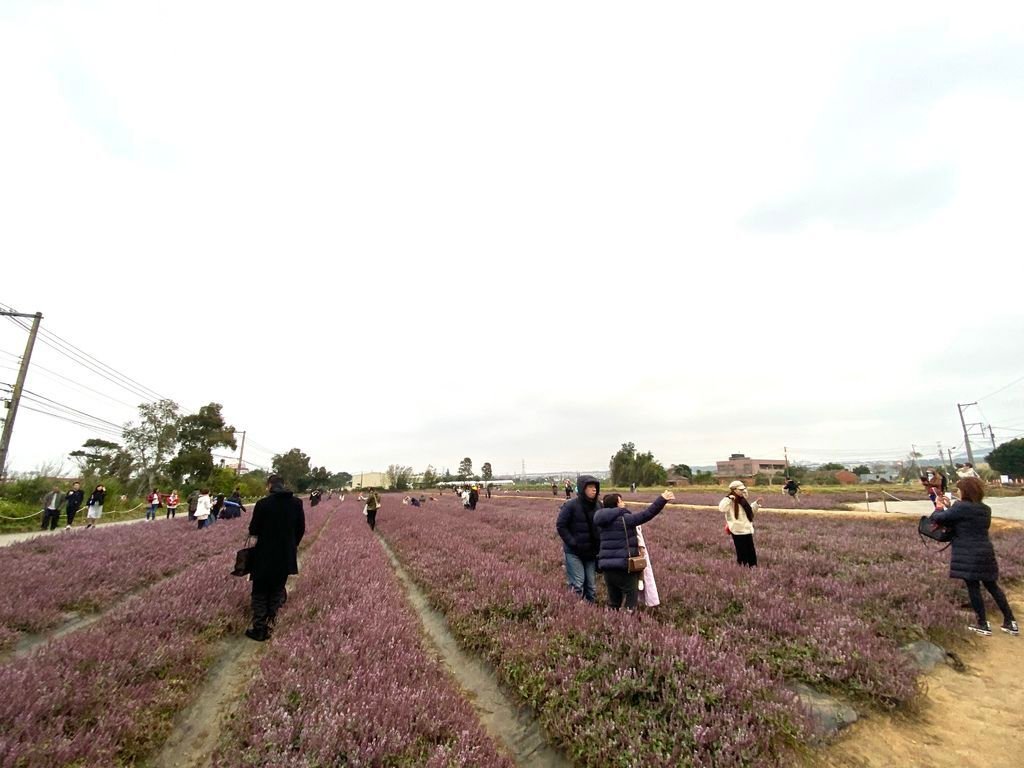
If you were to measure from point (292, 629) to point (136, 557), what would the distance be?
8.39 meters

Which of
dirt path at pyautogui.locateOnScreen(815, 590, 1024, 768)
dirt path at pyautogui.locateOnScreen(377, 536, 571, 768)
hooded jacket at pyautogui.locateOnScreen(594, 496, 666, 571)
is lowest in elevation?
dirt path at pyautogui.locateOnScreen(377, 536, 571, 768)

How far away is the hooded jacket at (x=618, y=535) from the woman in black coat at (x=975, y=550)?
417 centimetres

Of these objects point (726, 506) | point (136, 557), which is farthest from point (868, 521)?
point (136, 557)

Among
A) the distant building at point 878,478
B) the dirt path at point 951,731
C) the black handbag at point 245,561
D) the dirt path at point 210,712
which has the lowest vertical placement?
the dirt path at point 210,712

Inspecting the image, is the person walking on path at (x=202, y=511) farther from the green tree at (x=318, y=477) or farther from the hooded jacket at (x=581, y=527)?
the green tree at (x=318, y=477)

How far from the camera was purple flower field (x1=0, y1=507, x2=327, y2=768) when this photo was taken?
125 inches

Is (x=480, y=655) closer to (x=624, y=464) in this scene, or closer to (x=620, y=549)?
(x=620, y=549)

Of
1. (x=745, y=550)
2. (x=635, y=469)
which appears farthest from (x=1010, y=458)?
(x=745, y=550)

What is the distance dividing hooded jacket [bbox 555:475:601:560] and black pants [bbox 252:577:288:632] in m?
4.30

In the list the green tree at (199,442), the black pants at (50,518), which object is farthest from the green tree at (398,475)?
the black pants at (50,518)

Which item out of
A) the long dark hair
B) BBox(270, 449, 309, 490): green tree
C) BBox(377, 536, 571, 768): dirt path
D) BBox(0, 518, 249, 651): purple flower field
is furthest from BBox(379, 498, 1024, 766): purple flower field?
BBox(270, 449, 309, 490): green tree

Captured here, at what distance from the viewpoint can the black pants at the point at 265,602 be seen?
21.0 ft

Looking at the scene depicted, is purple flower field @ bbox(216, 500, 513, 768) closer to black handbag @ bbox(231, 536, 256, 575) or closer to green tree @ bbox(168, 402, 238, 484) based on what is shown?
black handbag @ bbox(231, 536, 256, 575)

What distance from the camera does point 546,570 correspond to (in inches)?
364
